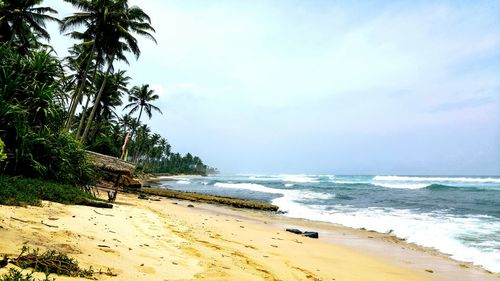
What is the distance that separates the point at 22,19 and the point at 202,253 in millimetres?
28002

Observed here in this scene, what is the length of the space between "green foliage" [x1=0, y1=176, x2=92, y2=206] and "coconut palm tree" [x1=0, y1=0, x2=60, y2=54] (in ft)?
63.0

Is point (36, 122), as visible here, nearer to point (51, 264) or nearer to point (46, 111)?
point (46, 111)

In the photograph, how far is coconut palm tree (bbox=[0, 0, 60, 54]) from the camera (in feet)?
81.5

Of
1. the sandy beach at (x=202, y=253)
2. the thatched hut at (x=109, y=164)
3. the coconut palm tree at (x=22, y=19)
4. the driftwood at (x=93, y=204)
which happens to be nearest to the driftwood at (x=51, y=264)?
the sandy beach at (x=202, y=253)

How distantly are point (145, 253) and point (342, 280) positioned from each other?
13.5 ft

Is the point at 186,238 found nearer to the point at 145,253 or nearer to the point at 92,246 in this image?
the point at 145,253

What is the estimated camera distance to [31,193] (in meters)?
8.90

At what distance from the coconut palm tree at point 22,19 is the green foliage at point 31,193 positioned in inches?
756

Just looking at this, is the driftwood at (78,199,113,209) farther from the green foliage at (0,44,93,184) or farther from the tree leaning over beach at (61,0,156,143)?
the tree leaning over beach at (61,0,156,143)

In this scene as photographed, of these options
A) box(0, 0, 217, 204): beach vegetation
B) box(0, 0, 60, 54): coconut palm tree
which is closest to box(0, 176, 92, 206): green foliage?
box(0, 0, 217, 204): beach vegetation

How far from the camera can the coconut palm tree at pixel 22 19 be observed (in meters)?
24.8

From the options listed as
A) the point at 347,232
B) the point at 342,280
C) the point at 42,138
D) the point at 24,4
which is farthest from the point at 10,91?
the point at 24,4

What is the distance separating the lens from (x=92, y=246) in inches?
219

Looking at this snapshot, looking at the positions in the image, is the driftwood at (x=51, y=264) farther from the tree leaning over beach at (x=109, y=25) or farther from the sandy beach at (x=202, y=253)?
the tree leaning over beach at (x=109, y=25)
